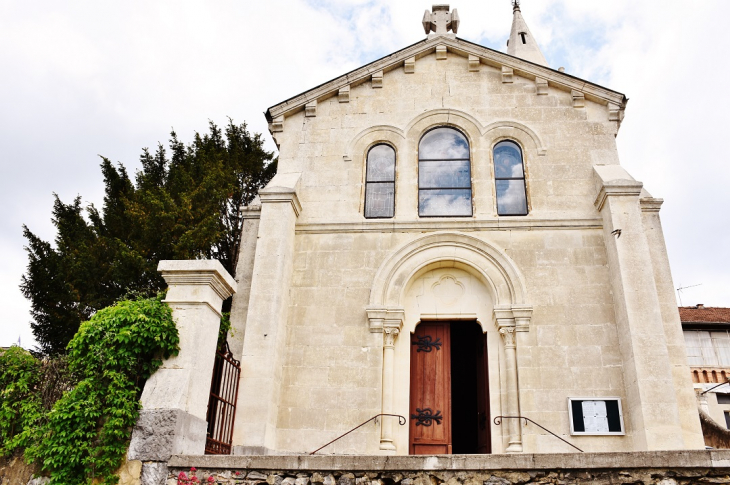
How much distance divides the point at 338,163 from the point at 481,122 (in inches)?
134

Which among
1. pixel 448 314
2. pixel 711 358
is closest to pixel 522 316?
pixel 448 314

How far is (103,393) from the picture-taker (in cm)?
694

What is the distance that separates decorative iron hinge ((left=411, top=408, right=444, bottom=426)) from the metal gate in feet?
11.4

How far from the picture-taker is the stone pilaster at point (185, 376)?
676 centimetres

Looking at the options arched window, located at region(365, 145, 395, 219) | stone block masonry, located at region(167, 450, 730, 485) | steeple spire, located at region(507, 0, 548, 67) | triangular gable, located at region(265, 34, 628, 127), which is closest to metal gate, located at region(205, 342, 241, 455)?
stone block masonry, located at region(167, 450, 730, 485)

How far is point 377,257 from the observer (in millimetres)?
11828

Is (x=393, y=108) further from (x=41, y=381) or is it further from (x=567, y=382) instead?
(x=41, y=381)

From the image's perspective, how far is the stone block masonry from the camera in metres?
5.72

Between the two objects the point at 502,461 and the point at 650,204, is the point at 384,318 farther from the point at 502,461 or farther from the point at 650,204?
the point at 650,204

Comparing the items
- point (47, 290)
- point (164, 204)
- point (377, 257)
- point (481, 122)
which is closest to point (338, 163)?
point (377, 257)

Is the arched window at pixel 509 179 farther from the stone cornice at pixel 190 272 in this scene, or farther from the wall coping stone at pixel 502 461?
the wall coping stone at pixel 502 461

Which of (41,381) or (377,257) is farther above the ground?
(377,257)

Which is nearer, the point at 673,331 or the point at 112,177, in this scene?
the point at 673,331

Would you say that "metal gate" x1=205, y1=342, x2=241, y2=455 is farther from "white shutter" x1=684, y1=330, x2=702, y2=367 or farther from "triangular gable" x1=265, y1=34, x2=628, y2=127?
"white shutter" x1=684, y1=330, x2=702, y2=367
